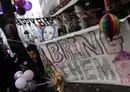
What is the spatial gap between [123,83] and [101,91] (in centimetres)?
190

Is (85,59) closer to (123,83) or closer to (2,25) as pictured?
(123,83)

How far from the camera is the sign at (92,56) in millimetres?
6559

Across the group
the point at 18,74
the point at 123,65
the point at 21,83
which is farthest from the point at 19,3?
the point at 123,65

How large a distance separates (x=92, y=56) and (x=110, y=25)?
1.65 m

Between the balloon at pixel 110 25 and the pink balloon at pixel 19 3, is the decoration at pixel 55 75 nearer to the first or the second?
the pink balloon at pixel 19 3

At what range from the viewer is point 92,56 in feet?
24.4

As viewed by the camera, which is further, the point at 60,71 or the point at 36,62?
the point at 36,62

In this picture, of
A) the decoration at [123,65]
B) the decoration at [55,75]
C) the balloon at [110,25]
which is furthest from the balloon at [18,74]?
the balloon at [110,25]

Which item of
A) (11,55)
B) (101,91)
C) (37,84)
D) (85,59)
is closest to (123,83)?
(85,59)

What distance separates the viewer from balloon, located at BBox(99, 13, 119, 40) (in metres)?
5.89

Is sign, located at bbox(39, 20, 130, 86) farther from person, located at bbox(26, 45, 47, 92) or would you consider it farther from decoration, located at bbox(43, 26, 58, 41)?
person, located at bbox(26, 45, 47, 92)

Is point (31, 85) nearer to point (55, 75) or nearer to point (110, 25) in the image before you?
point (55, 75)

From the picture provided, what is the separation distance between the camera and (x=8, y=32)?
29.7 ft

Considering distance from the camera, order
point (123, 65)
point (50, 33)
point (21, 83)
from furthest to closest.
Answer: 1. point (50, 33)
2. point (21, 83)
3. point (123, 65)
